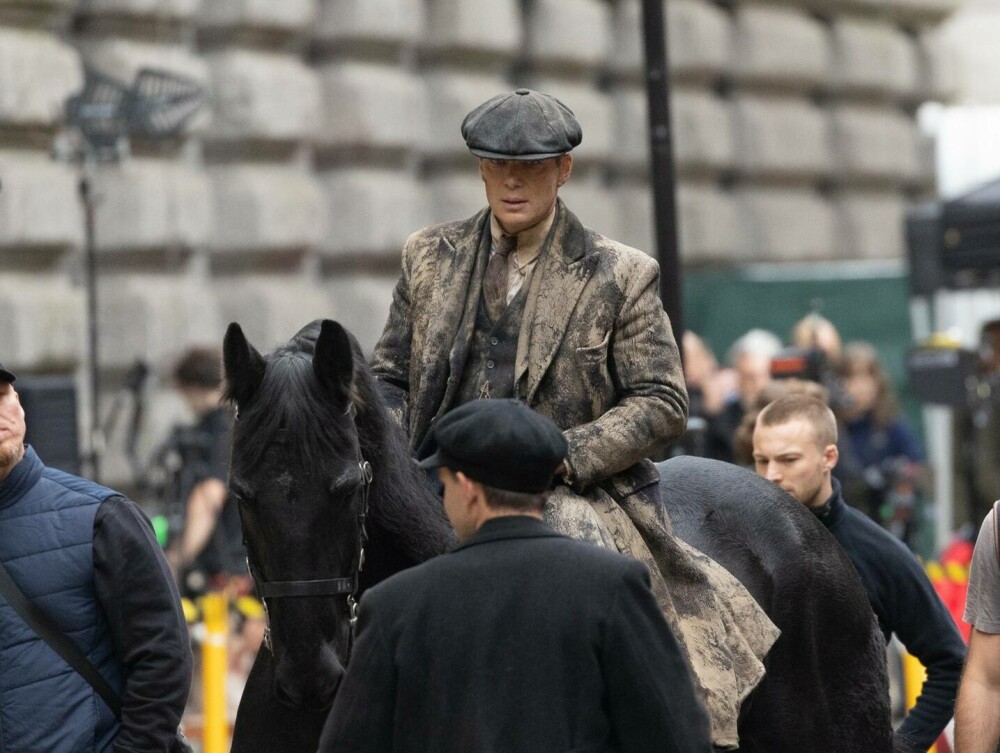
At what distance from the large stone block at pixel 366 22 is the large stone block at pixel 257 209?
1001mm

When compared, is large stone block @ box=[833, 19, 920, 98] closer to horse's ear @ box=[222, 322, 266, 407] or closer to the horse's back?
the horse's back

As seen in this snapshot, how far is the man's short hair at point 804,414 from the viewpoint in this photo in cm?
650

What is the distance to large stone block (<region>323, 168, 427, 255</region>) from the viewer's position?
44.2ft

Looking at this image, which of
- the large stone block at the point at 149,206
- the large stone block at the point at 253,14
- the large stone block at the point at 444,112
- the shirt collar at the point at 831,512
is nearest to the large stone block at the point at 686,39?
the large stone block at the point at 444,112

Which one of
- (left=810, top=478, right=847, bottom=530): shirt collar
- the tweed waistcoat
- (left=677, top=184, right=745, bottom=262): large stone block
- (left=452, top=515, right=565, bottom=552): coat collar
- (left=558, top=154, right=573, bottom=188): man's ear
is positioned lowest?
(left=810, top=478, right=847, bottom=530): shirt collar

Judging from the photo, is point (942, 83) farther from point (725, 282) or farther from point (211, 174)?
point (211, 174)

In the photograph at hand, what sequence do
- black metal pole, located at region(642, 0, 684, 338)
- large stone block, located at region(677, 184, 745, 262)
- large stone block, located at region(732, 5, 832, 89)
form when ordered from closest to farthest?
black metal pole, located at region(642, 0, 684, 338) < large stone block, located at region(677, 184, 745, 262) < large stone block, located at region(732, 5, 832, 89)

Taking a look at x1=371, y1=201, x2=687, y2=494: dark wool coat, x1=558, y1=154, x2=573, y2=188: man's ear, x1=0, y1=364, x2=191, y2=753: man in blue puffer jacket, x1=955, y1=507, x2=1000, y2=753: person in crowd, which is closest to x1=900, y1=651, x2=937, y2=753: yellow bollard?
x1=955, y1=507, x2=1000, y2=753: person in crowd

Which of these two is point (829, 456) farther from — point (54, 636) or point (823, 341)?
point (823, 341)

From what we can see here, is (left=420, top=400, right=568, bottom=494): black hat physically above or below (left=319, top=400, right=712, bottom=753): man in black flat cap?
above

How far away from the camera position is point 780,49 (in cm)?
1831

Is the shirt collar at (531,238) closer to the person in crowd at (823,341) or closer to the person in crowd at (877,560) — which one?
the person in crowd at (877,560)

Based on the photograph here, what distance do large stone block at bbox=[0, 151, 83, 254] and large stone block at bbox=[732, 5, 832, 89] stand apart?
8012mm

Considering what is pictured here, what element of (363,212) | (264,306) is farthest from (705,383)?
(264,306)
